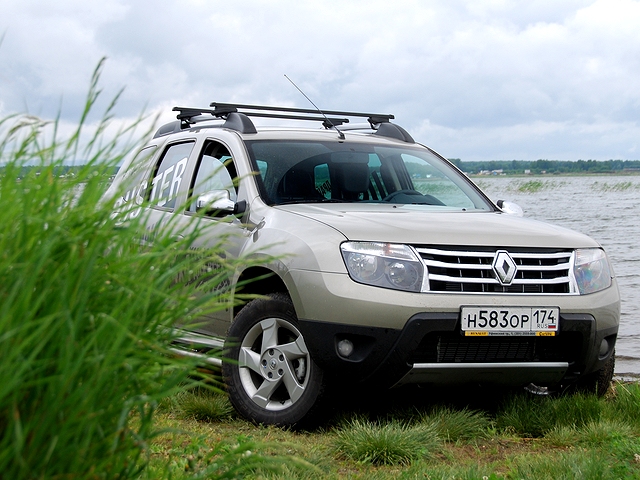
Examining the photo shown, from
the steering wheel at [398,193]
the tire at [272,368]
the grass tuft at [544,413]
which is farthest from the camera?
the steering wheel at [398,193]

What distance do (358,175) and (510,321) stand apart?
200 centimetres

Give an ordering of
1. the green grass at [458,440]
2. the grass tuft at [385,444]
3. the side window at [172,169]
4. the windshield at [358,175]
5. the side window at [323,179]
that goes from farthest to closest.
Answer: the side window at [172,169] < the side window at [323,179] < the windshield at [358,175] < the grass tuft at [385,444] < the green grass at [458,440]

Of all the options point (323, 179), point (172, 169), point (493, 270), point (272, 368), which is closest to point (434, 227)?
point (493, 270)

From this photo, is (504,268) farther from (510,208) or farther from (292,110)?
(292,110)

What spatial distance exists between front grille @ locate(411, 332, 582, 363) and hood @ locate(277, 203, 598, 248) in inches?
19.7

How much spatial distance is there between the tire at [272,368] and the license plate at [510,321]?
0.84 meters

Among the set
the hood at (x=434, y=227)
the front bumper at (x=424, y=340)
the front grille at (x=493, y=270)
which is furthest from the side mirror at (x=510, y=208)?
the front bumper at (x=424, y=340)

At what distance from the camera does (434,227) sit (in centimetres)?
484

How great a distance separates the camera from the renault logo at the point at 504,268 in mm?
4777

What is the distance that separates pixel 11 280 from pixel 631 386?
4.92 meters

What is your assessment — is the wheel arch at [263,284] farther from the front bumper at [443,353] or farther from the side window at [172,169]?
the side window at [172,169]

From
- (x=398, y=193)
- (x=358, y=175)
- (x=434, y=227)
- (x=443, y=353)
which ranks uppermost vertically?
(x=358, y=175)

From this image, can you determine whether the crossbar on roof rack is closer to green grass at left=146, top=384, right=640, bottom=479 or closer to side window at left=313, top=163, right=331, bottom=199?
side window at left=313, top=163, right=331, bottom=199

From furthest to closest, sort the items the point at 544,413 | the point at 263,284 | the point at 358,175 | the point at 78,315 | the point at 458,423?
the point at 358,175
the point at 263,284
the point at 544,413
the point at 458,423
the point at 78,315
